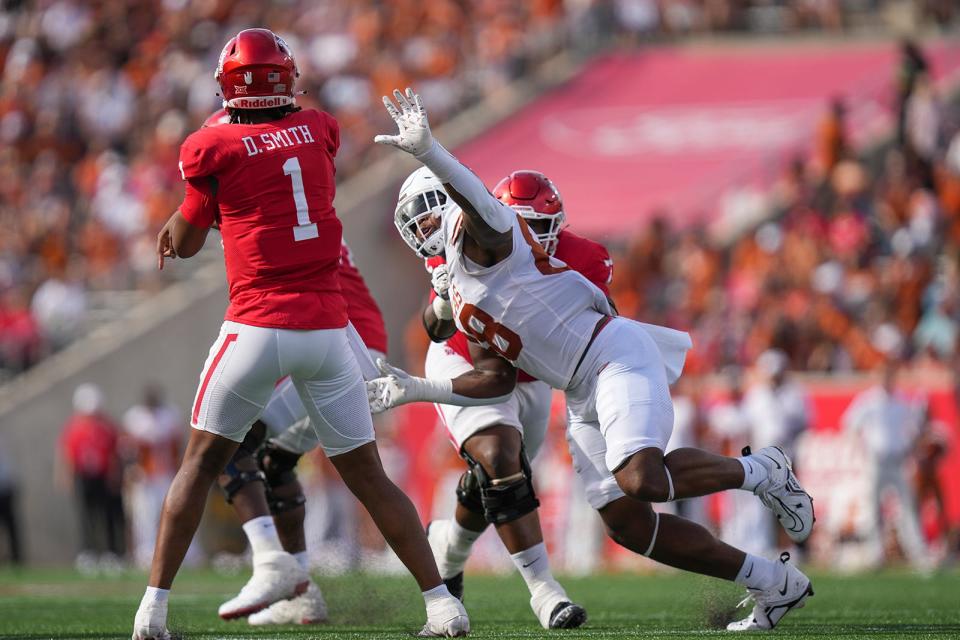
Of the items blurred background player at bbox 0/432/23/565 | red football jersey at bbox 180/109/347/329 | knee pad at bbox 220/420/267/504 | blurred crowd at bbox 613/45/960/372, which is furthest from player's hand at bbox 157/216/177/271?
blurred background player at bbox 0/432/23/565

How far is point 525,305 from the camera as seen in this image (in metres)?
6.19

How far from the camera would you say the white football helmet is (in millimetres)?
6504

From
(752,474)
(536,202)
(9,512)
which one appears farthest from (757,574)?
(9,512)

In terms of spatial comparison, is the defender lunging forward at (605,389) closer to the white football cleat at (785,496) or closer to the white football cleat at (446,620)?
the white football cleat at (785,496)

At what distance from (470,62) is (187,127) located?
4063 mm

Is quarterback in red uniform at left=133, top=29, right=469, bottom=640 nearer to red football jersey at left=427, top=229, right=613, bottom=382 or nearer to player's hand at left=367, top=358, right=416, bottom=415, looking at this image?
player's hand at left=367, top=358, right=416, bottom=415

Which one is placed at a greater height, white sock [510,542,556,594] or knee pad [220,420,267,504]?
knee pad [220,420,267,504]

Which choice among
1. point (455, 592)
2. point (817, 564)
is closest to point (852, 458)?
point (817, 564)

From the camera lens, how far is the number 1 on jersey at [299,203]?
19.1ft

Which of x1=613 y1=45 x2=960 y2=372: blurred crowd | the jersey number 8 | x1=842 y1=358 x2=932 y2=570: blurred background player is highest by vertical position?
the jersey number 8

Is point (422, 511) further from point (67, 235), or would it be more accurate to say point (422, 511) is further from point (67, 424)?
point (67, 235)

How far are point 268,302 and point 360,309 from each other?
67.9 inches

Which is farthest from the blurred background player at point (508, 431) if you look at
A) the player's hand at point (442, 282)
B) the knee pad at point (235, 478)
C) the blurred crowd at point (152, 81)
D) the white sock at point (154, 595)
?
the blurred crowd at point (152, 81)

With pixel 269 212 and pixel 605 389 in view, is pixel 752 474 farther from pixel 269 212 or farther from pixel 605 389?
pixel 269 212
